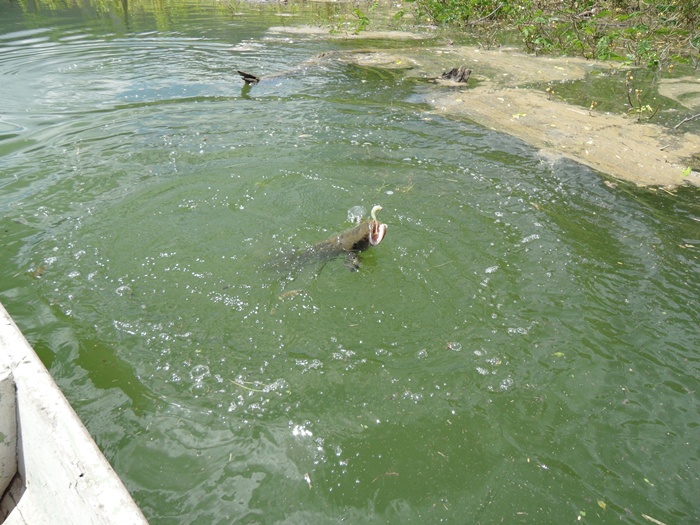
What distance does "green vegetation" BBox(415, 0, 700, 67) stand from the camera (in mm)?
7098

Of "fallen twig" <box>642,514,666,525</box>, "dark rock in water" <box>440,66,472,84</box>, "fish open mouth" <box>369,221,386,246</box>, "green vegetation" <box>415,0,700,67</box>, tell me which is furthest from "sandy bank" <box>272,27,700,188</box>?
"fallen twig" <box>642,514,666,525</box>

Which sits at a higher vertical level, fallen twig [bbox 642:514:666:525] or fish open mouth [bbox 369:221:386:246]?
fish open mouth [bbox 369:221:386:246]

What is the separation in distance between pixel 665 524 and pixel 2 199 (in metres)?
6.19

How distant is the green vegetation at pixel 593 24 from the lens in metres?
7.10

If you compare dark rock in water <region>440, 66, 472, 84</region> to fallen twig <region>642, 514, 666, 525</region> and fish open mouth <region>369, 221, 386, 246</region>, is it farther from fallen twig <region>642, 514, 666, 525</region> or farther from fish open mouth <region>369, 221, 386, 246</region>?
fallen twig <region>642, 514, 666, 525</region>

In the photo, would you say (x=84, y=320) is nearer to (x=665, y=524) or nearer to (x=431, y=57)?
(x=665, y=524)

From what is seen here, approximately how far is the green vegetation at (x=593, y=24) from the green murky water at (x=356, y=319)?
9.85 ft

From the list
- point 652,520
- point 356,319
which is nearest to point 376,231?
point 356,319

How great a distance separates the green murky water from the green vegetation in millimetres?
3004

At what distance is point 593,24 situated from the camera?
8.53m

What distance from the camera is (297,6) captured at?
59.5ft

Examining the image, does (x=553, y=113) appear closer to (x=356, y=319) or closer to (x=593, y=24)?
(x=593, y=24)

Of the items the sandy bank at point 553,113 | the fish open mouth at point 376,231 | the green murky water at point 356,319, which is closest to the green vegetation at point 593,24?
the sandy bank at point 553,113

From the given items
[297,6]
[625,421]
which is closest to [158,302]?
[625,421]
